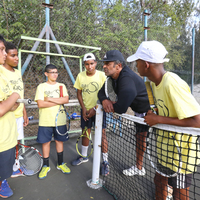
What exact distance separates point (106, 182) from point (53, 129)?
122cm

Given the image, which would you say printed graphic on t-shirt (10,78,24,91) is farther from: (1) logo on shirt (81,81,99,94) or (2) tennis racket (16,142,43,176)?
(1) logo on shirt (81,81,99,94)

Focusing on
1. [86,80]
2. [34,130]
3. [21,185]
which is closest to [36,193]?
[21,185]

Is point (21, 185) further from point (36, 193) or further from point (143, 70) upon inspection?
point (143, 70)

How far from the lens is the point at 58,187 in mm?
2273

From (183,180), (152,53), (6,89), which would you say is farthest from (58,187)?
(152,53)

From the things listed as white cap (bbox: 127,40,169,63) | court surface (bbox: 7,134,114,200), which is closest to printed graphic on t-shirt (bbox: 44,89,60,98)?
court surface (bbox: 7,134,114,200)

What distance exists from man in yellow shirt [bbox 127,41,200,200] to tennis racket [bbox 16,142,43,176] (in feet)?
6.78

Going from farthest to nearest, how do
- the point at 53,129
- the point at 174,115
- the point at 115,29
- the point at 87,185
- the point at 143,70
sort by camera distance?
the point at 115,29, the point at 53,129, the point at 87,185, the point at 143,70, the point at 174,115

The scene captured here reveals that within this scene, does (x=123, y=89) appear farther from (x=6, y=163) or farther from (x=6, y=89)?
(x=6, y=163)

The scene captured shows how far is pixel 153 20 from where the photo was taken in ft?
30.9

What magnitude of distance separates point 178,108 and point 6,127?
170 cm

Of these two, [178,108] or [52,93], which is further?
[52,93]

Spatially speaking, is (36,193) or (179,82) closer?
→ (179,82)

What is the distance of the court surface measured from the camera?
2084 mm
